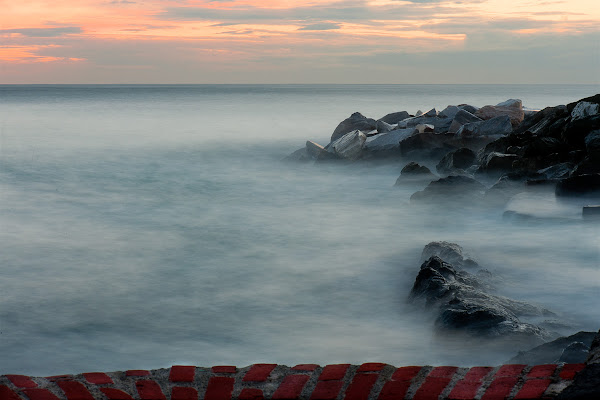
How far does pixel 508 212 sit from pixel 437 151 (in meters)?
5.62

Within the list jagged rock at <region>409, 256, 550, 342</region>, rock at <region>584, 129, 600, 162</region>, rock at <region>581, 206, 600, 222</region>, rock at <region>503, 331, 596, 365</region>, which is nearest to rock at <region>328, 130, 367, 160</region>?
rock at <region>584, 129, 600, 162</region>

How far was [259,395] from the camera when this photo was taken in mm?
2654

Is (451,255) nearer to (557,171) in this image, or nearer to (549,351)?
(549,351)

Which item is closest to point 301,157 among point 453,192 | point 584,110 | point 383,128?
point 383,128

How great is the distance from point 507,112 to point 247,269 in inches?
448

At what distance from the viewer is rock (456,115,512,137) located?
13828 mm

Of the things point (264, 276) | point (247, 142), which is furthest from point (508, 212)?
point (247, 142)

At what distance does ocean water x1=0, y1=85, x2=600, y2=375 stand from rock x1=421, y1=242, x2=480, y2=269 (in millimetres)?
278

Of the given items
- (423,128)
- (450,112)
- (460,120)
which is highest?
(450,112)

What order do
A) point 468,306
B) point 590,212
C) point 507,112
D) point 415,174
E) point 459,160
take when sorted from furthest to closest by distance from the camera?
point 507,112, point 459,160, point 415,174, point 590,212, point 468,306

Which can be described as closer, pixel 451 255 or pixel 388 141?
pixel 451 255

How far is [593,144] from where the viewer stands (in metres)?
9.71

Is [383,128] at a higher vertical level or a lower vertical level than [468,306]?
higher

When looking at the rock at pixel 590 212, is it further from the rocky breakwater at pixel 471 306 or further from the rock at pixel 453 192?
the rocky breakwater at pixel 471 306
